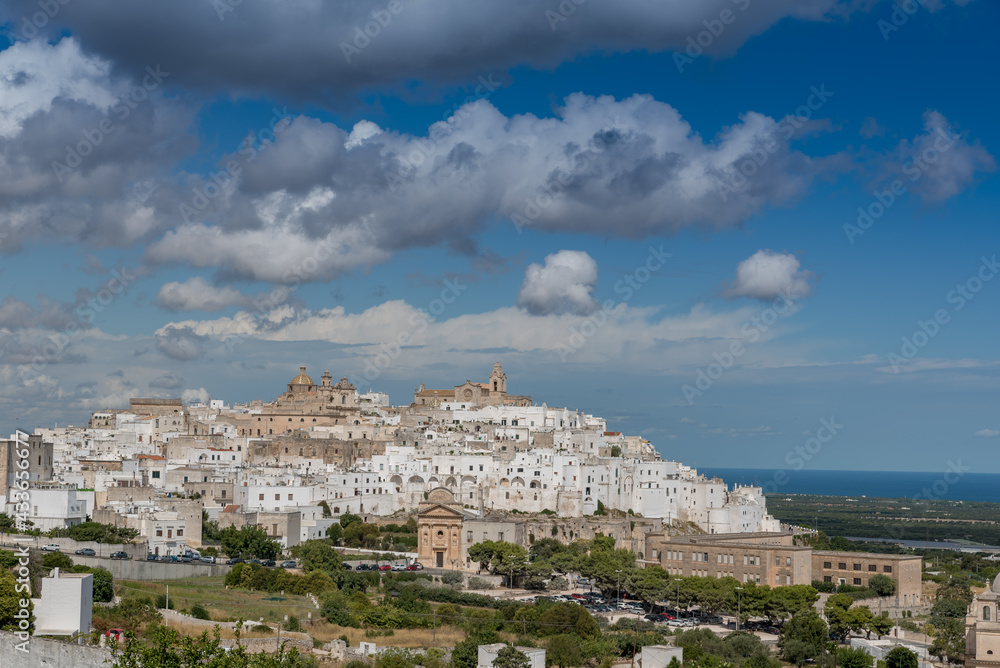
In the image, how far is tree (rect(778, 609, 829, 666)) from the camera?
4412 centimetres

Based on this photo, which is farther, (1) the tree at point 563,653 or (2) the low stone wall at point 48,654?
(1) the tree at point 563,653

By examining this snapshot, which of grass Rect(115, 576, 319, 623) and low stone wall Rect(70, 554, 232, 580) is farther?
low stone wall Rect(70, 554, 232, 580)

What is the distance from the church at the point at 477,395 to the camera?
9075cm

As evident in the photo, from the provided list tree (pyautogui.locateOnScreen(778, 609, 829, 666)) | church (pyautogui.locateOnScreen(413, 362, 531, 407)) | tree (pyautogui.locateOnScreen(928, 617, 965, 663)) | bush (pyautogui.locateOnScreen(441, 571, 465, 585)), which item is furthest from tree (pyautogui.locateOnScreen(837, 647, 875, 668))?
church (pyautogui.locateOnScreen(413, 362, 531, 407))

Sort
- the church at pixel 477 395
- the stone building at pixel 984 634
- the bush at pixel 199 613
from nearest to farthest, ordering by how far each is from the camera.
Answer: the bush at pixel 199 613 < the stone building at pixel 984 634 < the church at pixel 477 395

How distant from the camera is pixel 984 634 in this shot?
41.8m

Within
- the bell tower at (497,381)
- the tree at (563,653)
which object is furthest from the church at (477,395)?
the tree at (563,653)

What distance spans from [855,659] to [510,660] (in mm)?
13799

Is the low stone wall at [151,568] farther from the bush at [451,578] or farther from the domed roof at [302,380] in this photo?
the domed roof at [302,380]

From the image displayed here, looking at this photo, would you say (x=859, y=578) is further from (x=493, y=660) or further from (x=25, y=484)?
(x=25, y=484)

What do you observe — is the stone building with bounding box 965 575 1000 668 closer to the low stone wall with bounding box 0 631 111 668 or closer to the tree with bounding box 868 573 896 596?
the tree with bounding box 868 573 896 596

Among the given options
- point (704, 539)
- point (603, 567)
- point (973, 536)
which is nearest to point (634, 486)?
point (704, 539)

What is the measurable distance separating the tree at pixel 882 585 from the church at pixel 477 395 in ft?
118

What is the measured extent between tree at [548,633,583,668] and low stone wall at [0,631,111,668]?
53.9 ft
